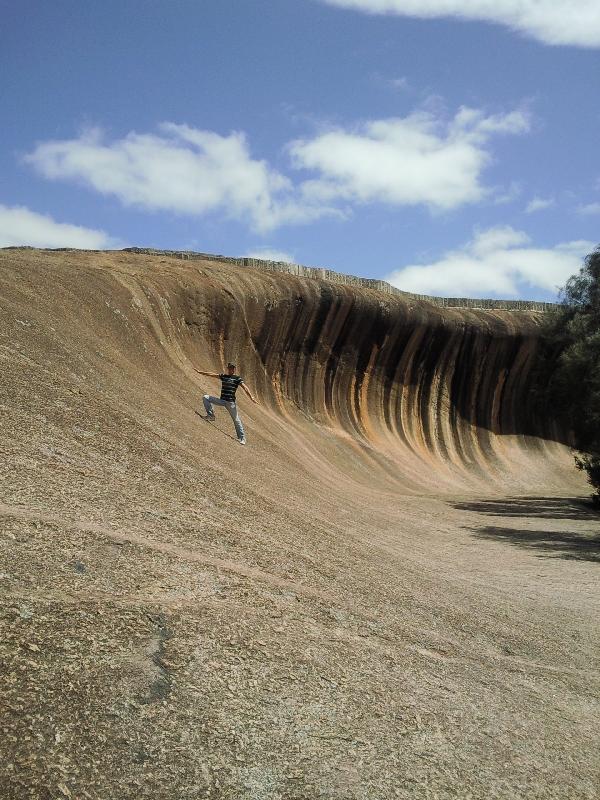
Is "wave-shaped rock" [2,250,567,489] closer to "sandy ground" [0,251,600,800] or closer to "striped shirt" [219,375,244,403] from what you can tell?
"striped shirt" [219,375,244,403]

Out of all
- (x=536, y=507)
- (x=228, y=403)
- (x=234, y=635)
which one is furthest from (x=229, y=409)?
(x=536, y=507)

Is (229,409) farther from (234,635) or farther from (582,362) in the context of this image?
(582,362)

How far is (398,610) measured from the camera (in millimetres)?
7199

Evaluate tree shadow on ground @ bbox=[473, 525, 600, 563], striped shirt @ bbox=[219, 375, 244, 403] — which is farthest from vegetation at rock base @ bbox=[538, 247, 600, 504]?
striped shirt @ bbox=[219, 375, 244, 403]

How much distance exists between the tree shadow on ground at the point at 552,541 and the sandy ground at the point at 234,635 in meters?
1.58

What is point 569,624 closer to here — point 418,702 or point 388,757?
point 418,702

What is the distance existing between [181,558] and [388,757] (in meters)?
2.67

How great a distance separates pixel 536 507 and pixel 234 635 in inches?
756

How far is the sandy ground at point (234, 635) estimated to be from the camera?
409 centimetres

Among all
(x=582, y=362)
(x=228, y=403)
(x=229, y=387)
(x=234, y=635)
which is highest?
(x=582, y=362)

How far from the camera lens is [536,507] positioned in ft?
75.2

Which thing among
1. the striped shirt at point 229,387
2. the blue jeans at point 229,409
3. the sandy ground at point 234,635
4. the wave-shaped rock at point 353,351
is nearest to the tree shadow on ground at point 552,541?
the sandy ground at point 234,635

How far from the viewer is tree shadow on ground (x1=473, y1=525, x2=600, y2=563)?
13806 mm

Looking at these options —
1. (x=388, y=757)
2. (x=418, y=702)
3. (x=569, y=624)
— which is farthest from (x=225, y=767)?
(x=569, y=624)
